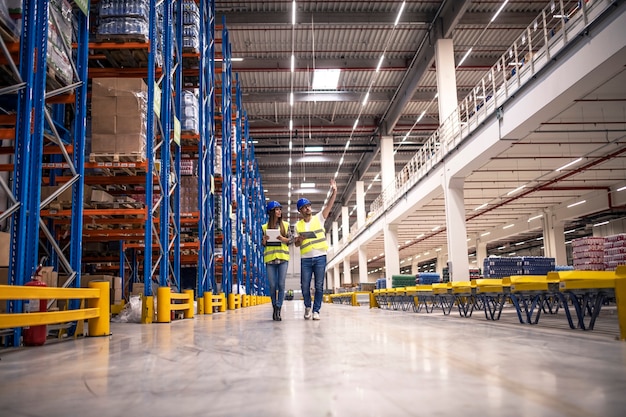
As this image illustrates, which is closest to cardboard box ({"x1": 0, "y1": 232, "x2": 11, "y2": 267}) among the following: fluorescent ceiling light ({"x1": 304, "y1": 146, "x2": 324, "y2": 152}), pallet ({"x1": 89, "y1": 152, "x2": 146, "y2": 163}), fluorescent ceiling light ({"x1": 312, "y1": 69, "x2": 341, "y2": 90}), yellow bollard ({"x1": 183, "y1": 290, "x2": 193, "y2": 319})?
pallet ({"x1": 89, "y1": 152, "x2": 146, "y2": 163})

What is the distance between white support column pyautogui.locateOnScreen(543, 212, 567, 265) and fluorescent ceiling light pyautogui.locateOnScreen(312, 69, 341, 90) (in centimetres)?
1306

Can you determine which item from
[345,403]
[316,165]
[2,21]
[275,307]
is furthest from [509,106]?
[316,165]

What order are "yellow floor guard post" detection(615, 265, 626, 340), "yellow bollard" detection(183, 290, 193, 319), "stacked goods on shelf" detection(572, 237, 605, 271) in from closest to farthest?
"yellow floor guard post" detection(615, 265, 626, 340)
"yellow bollard" detection(183, 290, 193, 319)
"stacked goods on shelf" detection(572, 237, 605, 271)

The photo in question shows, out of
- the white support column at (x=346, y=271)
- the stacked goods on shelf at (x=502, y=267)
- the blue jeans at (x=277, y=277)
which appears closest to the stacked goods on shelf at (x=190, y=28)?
the blue jeans at (x=277, y=277)

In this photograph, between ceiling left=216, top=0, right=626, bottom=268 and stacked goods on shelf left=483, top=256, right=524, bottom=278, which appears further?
stacked goods on shelf left=483, top=256, right=524, bottom=278

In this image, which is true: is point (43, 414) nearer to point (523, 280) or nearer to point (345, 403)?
point (345, 403)

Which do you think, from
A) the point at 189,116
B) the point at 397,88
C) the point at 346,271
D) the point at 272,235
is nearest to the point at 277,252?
the point at 272,235

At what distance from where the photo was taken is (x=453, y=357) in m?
3.22

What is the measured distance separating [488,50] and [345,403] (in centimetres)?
2105

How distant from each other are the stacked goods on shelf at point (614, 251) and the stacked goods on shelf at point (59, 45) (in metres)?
15.6

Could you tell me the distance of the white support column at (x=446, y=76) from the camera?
1808 cm

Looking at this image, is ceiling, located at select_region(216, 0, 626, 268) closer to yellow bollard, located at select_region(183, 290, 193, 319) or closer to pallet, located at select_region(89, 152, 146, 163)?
yellow bollard, located at select_region(183, 290, 193, 319)

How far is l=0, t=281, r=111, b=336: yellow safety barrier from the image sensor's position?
143 inches

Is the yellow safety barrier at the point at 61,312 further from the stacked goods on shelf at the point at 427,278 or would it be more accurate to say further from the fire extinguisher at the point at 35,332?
the stacked goods on shelf at the point at 427,278
